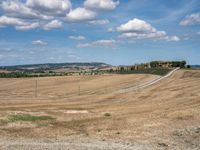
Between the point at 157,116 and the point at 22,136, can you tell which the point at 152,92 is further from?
the point at 22,136

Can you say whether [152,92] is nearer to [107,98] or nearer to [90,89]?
[107,98]

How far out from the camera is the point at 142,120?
4281 centimetres

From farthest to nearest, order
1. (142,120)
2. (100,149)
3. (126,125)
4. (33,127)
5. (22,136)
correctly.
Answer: (142,120)
(126,125)
(33,127)
(22,136)
(100,149)

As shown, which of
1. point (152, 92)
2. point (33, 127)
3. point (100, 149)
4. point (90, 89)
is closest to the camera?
point (100, 149)

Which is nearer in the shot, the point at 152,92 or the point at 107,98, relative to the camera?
the point at 107,98

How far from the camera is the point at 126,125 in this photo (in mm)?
39500

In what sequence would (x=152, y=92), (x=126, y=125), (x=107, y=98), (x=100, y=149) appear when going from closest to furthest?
(x=100, y=149)
(x=126, y=125)
(x=107, y=98)
(x=152, y=92)

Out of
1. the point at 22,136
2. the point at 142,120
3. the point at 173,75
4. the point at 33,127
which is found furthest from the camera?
the point at 173,75

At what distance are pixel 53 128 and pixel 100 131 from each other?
4.36 meters

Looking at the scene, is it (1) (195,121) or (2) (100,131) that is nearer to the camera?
(2) (100,131)

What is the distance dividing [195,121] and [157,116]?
16.0 ft

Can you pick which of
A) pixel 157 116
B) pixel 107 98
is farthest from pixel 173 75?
pixel 157 116

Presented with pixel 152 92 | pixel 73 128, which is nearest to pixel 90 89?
pixel 152 92

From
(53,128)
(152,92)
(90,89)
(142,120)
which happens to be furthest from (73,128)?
(90,89)
